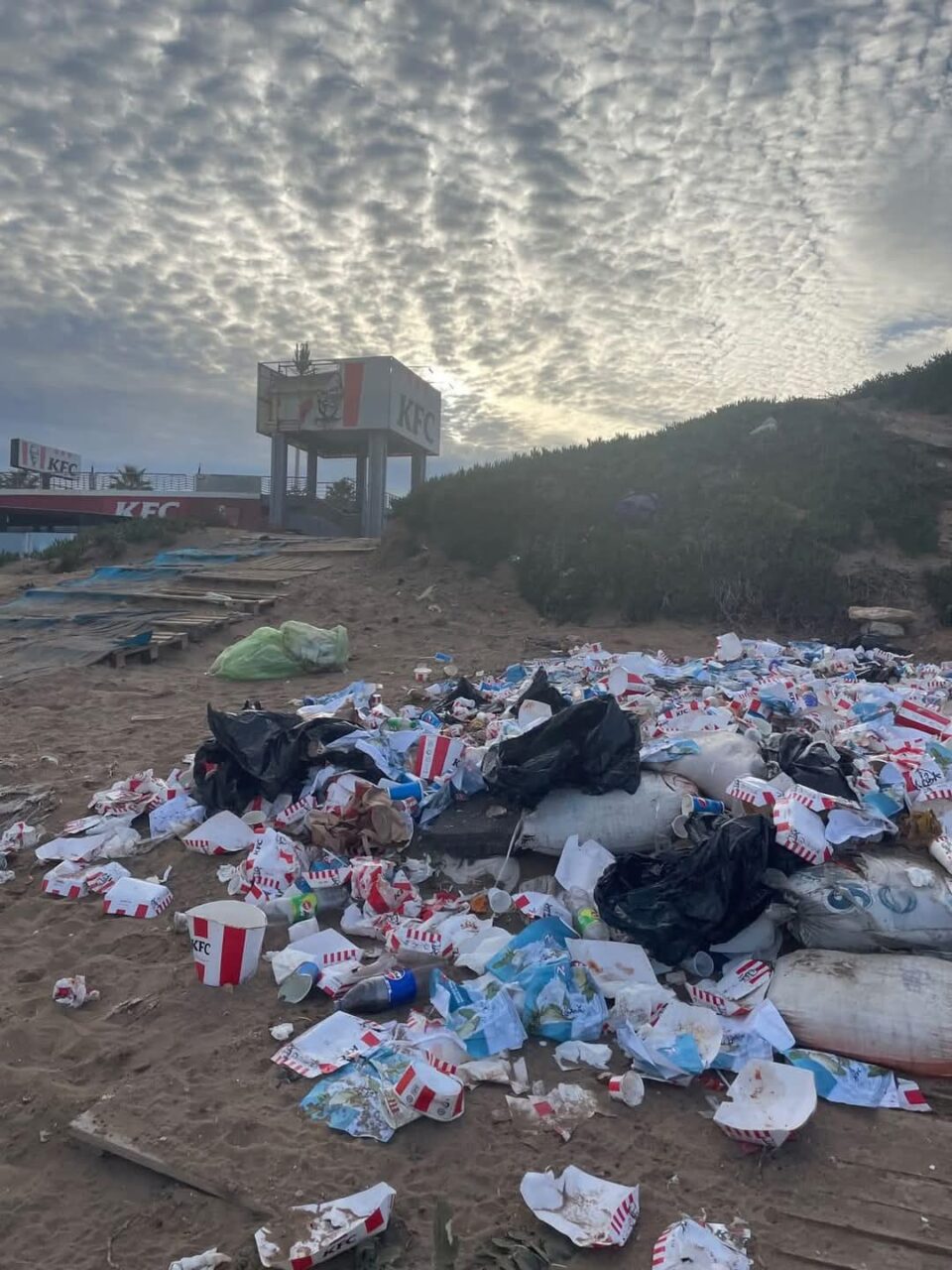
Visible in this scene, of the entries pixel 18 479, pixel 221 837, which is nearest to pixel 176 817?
pixel 221 837

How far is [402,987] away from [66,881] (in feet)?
6.06

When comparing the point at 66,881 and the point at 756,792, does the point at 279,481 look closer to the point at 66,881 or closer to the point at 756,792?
the point at 66,881

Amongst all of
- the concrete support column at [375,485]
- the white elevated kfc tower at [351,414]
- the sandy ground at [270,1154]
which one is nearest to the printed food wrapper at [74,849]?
the sandy ground at [270,1154]

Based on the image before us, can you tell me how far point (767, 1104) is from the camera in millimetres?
2271

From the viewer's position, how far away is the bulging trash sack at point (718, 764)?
12.4ft

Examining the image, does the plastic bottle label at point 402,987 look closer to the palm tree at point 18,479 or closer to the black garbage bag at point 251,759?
the black garbage bag at point 251,759

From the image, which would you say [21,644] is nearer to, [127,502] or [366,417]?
[366,417]

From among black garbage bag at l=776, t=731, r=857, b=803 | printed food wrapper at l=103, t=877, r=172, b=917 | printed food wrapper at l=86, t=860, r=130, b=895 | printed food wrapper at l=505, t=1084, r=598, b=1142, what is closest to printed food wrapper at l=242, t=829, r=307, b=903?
printed food wrapper at l=103, t=877, r=172, b=917

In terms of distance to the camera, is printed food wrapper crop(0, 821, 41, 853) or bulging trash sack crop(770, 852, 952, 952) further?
printed food wrapper crop(0, 821, 41, 853)

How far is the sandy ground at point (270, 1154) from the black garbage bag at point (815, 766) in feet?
4.50

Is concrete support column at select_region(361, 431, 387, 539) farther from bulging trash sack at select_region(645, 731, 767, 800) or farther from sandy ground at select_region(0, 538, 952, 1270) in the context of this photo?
sandy ground at select_region(0, 538, 952, 1270)

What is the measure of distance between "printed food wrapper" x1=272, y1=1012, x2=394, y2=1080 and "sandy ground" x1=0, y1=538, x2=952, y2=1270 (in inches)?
2.6

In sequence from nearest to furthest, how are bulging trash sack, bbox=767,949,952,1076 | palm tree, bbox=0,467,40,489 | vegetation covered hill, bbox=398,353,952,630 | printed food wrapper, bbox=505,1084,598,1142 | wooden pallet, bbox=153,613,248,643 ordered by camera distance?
printed food wrapper, bbox=505,1084,598,1142 < bulging trash sack, bbox=767,949,952,1076 < wooden pallet, bbox=153,613,248,643 < vegetation covered hill, bbox=398,353,952,630 < palm tree, bbox=0,467,40,489

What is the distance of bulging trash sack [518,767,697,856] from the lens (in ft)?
11.8
